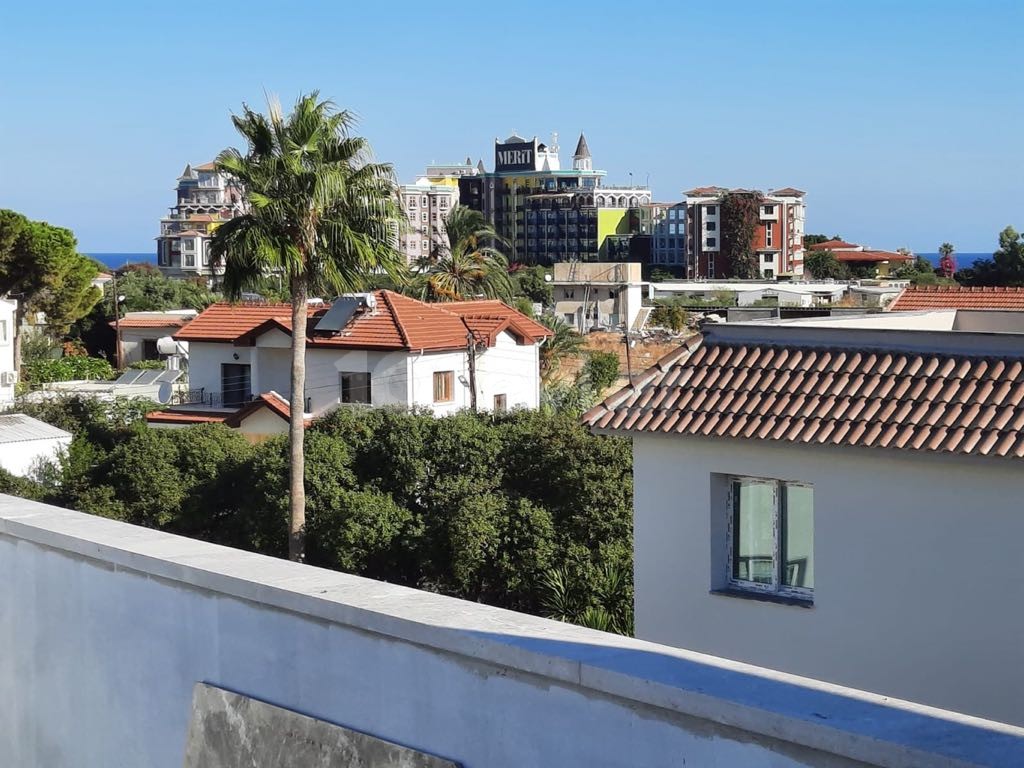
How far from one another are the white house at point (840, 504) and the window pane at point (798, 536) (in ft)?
0.04

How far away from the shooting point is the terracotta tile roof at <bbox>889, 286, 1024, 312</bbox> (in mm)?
27125

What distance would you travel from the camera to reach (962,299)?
2973 centimetres

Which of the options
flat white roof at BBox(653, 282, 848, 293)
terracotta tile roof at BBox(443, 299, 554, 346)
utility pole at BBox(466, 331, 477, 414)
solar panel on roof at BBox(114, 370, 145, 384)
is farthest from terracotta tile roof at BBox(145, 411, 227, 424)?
flat white roof at BBox(653, 282, 848, 293)

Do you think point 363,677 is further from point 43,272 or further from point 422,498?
point 43,272

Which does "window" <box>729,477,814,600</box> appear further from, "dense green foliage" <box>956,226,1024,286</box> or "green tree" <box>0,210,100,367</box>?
"dense green foliage" <box>956,226,1024,286</box>

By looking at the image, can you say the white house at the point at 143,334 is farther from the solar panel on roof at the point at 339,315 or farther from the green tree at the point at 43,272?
the solar panel on roof at the point at 339,315

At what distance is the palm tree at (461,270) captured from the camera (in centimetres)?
5684

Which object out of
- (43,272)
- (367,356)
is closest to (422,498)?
(367,356)

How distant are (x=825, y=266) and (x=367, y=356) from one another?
4627 inches

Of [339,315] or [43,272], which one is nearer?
[339,315]

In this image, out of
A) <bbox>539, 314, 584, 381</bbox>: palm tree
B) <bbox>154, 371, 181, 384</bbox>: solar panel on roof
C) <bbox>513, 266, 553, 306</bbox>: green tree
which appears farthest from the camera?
<bbox>513, 266, 553, 306</bbox>: green tree

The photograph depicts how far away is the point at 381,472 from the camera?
26.4m

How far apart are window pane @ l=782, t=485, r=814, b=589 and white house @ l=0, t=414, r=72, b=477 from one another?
24.9 metres

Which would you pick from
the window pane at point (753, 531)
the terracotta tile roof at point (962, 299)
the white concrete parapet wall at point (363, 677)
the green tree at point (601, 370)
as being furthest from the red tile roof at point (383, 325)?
the white concrete parapet wall at point (363, 677)
